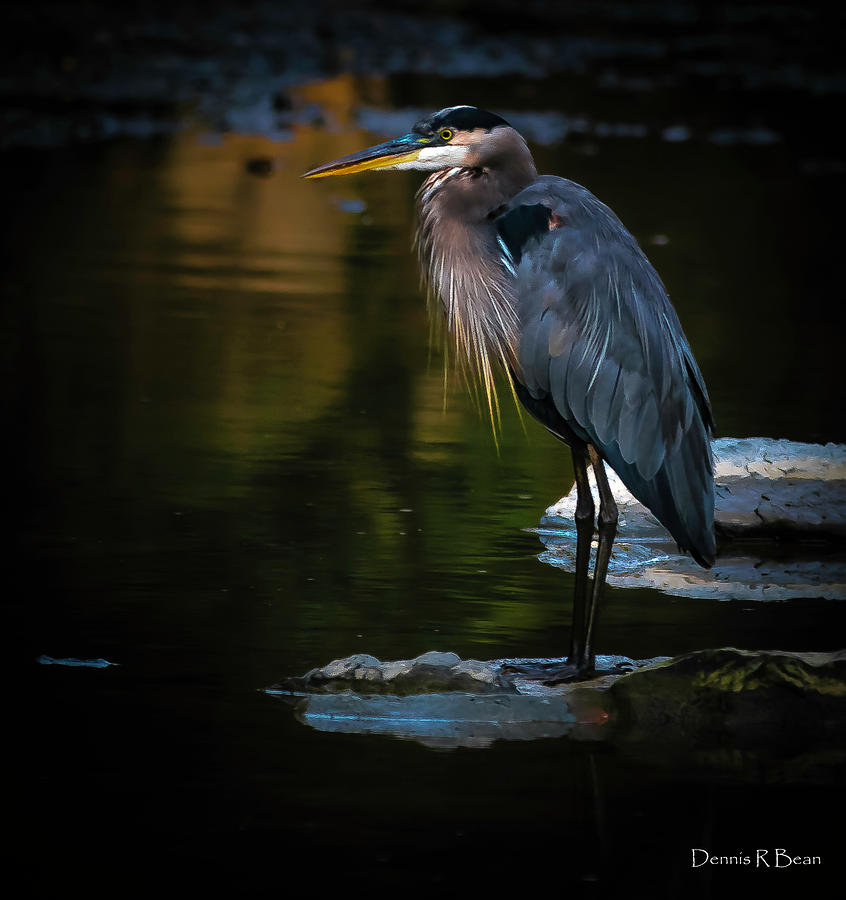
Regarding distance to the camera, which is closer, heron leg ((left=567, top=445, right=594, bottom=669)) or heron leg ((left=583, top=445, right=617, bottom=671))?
heron leg ((left=583, top=445, right=617, bottom=671))

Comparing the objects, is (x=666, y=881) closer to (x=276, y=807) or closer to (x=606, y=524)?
(x=276, y=807)

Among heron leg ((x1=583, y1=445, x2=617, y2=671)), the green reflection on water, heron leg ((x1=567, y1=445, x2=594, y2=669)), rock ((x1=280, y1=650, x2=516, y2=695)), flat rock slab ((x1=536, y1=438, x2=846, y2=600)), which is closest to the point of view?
rock ((x1=280, y1=650, x2=516, y2=695))

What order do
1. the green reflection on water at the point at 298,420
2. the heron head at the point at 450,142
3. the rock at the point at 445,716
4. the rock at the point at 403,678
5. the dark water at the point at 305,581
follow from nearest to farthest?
the dark water at the point at 305,581, the rock at the point at 445,716, the rock at the point at 403,678, the heron head at the point at 450,142, the green reflection on water at the point at 298,420

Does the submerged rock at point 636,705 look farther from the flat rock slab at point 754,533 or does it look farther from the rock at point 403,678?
the flat rock slab at point 754,533

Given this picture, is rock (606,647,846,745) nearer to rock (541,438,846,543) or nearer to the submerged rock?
the submerged rock

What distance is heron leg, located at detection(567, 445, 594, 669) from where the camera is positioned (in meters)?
6.76

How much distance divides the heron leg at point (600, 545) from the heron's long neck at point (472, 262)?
46 centimetres

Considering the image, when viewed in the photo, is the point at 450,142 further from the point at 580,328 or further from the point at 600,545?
the point at 600,545

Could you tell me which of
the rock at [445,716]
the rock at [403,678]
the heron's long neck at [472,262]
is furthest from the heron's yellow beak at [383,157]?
the rock at [445,716]

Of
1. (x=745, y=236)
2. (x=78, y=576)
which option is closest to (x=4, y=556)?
(x=78, y=576)

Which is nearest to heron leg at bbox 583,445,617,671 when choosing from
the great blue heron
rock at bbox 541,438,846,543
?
the great blue heron

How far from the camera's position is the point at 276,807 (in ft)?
17.7

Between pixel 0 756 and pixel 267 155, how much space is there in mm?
17553

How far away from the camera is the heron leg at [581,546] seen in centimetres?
676
